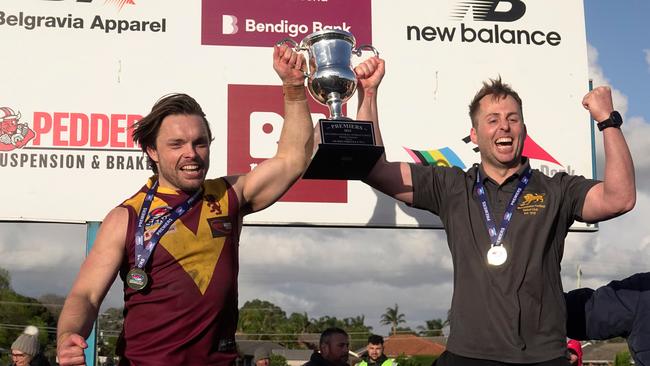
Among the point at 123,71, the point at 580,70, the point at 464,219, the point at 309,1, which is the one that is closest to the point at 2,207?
the point at 123,71

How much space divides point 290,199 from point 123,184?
1.24 meters

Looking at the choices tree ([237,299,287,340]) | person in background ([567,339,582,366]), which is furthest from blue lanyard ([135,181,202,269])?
tree ([237,299,287,340])

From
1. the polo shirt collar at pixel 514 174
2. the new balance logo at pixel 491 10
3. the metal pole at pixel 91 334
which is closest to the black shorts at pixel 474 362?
the polo shirt collar at pixel 514 174

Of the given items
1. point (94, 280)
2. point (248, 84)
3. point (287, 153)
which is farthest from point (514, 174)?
point (248, 84)

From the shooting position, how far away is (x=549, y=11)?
20.8 ft

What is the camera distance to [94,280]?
299 cm

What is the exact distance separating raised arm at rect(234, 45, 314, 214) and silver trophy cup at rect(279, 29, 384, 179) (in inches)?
4.0

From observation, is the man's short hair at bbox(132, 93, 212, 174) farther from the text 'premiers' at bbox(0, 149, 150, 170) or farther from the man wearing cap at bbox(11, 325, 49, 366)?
the man wearing cap at bbox(11, 325, 49, 366)

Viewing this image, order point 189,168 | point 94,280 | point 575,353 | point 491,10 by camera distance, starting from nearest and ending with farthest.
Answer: point 94,280 → point 189,168 → point 491,10 → point 575,353

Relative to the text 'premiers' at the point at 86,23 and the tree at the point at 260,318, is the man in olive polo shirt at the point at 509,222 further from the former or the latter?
the tree at the point at 260,318

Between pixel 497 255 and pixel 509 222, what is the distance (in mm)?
165

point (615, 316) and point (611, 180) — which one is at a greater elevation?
point (611, 180)

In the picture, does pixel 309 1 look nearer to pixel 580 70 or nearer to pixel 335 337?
pixel 580 70

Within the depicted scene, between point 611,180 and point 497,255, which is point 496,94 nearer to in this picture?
point 611,180
